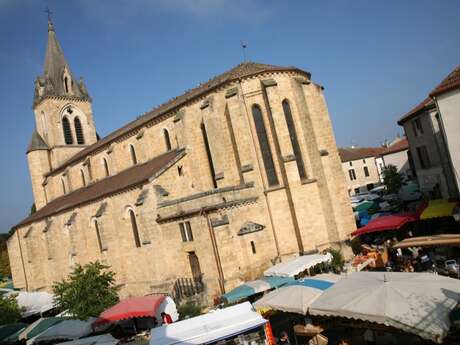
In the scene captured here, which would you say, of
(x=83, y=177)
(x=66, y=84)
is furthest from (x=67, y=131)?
(x=83, y=177)

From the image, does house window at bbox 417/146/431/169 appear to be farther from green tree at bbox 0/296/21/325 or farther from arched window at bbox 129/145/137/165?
green tree at bbox 0/296/21/325

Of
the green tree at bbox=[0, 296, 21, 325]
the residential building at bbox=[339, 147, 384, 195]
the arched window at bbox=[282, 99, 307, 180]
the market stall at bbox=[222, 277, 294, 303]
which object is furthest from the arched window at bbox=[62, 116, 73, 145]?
the residential building at bbox=[339, 147, 384, 195]

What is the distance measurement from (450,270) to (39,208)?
3945cm

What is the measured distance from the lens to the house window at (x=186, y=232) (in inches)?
752

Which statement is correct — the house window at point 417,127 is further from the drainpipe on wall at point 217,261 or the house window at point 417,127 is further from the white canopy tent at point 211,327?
the white canopy tent at point 211,327

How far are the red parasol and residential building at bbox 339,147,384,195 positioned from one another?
4516 cm

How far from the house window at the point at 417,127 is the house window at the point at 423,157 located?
104 cm

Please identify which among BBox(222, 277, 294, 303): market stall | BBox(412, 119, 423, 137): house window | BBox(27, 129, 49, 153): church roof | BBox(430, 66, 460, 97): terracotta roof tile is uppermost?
BBox(27, 129, 49, 153): church roof

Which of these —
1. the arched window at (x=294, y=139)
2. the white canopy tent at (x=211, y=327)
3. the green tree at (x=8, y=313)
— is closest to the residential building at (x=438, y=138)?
the arched window at (x=294, y=139)

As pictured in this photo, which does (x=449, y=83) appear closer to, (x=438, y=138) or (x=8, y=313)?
(x=438, y=138)

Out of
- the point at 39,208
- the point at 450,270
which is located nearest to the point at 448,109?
the point at 450,270

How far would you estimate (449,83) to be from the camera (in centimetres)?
1583

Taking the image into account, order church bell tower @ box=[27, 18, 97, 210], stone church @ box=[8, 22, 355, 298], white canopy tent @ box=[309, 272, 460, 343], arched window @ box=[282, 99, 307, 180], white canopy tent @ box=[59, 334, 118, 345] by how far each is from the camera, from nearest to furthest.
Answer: white canopy tent @ box=[309, 272, 460, 343]
white canopy tent @ box=[59, 334, 118, 345]
stone church @ box=[8, 22, 355, 298]
arched window @ box=[282, 99, 307, 180]
church bell tower @ box=[27, 18, 97, 210]

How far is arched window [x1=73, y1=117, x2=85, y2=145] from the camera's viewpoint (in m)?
41.1
